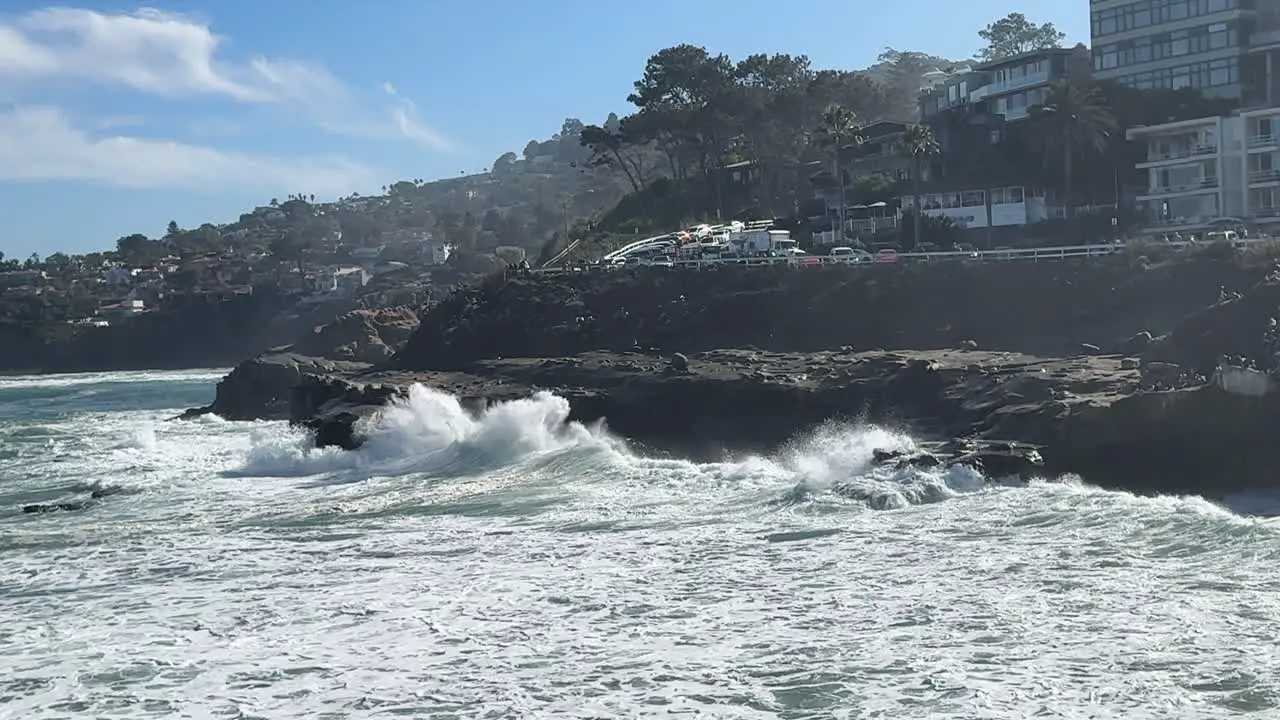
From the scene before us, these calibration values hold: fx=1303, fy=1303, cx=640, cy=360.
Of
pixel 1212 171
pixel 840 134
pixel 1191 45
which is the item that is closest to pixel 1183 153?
pixel 1212 171

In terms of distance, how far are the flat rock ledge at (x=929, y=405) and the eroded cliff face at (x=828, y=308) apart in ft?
8.85

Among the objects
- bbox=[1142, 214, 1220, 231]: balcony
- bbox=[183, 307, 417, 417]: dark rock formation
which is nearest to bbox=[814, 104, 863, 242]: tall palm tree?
bbox=[1142, 214, 1220, 231]: balcony

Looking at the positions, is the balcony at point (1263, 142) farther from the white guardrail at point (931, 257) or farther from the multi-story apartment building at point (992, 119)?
the white guardrail at point (931, 257)

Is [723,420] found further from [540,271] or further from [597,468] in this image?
[540,271]

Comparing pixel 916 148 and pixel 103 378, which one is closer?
pixel 916 148

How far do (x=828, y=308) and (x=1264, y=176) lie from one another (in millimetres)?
19676

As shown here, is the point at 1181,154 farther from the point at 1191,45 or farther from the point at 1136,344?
the point at 1136,344

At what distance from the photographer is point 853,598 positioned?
17.8 metres

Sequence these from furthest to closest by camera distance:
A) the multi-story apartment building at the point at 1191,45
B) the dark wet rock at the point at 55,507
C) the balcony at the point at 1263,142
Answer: the multi-story apartment building at the point at 1191,45
the balcony at the point at 1263,142
the dark wet rock at the point at 55,507

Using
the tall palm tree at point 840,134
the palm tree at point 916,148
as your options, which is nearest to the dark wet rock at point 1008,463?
the palm tree at point 916,148

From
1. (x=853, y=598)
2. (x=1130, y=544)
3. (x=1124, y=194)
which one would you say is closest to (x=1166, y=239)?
(x=1124, y=194)

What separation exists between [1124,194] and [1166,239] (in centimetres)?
1137

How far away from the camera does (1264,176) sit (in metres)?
52.6

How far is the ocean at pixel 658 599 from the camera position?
47.1 feet
